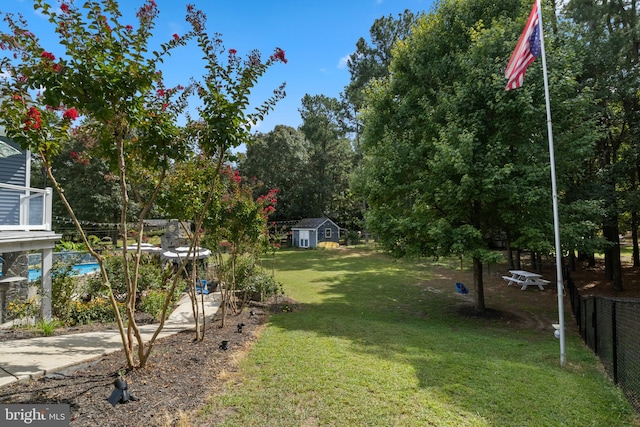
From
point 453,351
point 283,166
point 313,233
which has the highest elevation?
point 283,166

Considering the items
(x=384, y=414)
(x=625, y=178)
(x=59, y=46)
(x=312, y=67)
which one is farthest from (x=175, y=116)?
(x=625, y=178)

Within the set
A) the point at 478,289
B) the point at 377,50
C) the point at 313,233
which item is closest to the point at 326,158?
the point at 313,233

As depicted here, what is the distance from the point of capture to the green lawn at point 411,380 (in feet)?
10.9

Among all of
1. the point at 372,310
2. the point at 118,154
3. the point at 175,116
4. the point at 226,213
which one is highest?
the point at 175,116

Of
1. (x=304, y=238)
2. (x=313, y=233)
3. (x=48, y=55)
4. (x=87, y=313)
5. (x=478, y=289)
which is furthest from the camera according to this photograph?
(x=304, y=238)

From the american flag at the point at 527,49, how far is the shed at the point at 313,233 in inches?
1075

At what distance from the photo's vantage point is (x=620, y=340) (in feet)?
14.8

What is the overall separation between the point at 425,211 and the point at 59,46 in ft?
28.4

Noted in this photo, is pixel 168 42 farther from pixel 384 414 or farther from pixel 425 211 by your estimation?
pixel 425 211

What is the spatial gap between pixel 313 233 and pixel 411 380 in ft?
95.2

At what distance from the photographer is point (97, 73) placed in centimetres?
330

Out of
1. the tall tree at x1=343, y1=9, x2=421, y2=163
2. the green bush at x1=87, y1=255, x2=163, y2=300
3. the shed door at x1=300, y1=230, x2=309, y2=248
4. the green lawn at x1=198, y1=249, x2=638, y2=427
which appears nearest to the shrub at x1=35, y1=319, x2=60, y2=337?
the green bush at x1=87, y1=255, x2=163, y2=300

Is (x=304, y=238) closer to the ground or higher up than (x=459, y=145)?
closer to the ground

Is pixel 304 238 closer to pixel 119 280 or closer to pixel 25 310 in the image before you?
pixel 119 280
